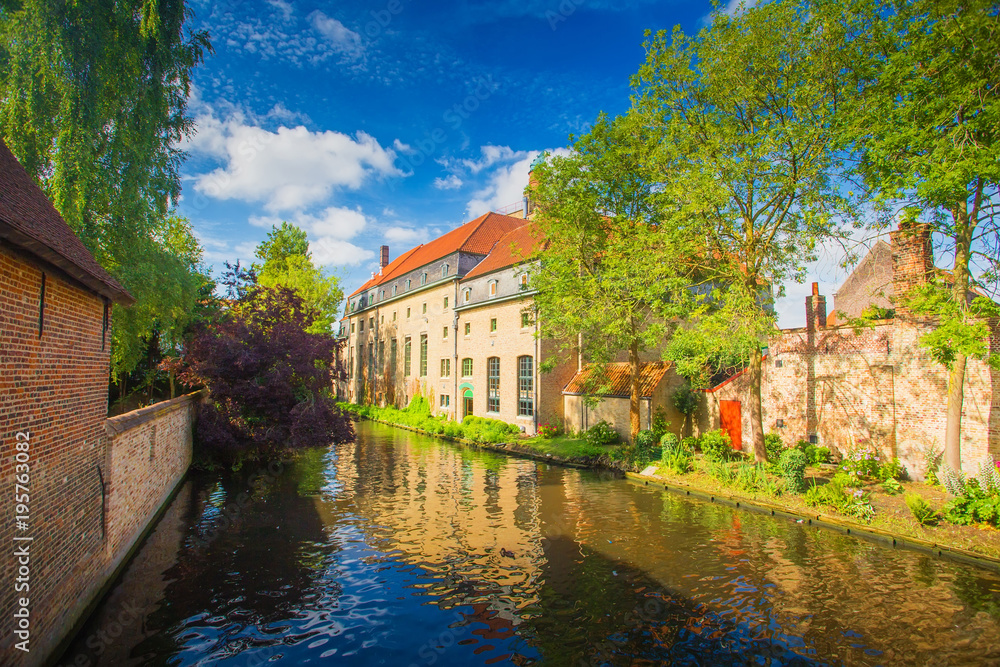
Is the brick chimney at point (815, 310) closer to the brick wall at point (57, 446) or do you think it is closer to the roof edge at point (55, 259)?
the roof edge at point (55, 259)

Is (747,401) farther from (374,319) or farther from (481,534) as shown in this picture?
(374,319)

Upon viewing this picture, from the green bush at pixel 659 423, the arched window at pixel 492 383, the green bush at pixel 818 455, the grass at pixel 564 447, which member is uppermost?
the arched window at pixel 492 383

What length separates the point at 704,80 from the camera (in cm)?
1288

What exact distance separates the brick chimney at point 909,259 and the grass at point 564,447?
9444 mm

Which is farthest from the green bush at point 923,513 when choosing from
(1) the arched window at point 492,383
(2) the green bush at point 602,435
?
(1) the arched window at point 492,383

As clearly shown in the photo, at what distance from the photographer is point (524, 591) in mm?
7207

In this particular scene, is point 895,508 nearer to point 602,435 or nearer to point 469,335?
point 602,435

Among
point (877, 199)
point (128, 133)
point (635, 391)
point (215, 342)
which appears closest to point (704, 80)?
point (877, 199)

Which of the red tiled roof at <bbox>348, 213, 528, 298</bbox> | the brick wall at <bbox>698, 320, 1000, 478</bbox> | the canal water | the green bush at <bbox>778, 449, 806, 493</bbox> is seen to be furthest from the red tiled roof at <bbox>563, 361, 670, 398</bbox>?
the red tiled roof at <bbox>348, 213, 528, 298</bbox>

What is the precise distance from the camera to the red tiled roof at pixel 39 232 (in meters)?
4.07

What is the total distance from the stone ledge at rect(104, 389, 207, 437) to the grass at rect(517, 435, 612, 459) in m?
11.8

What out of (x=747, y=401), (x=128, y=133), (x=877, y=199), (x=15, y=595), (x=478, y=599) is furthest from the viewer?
(x=747, y=401)

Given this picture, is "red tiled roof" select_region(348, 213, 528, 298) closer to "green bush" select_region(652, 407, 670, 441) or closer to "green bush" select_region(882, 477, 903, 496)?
"green bush" select_region(652, 407, 670, 441)

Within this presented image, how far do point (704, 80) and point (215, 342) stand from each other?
1532 centimetres
